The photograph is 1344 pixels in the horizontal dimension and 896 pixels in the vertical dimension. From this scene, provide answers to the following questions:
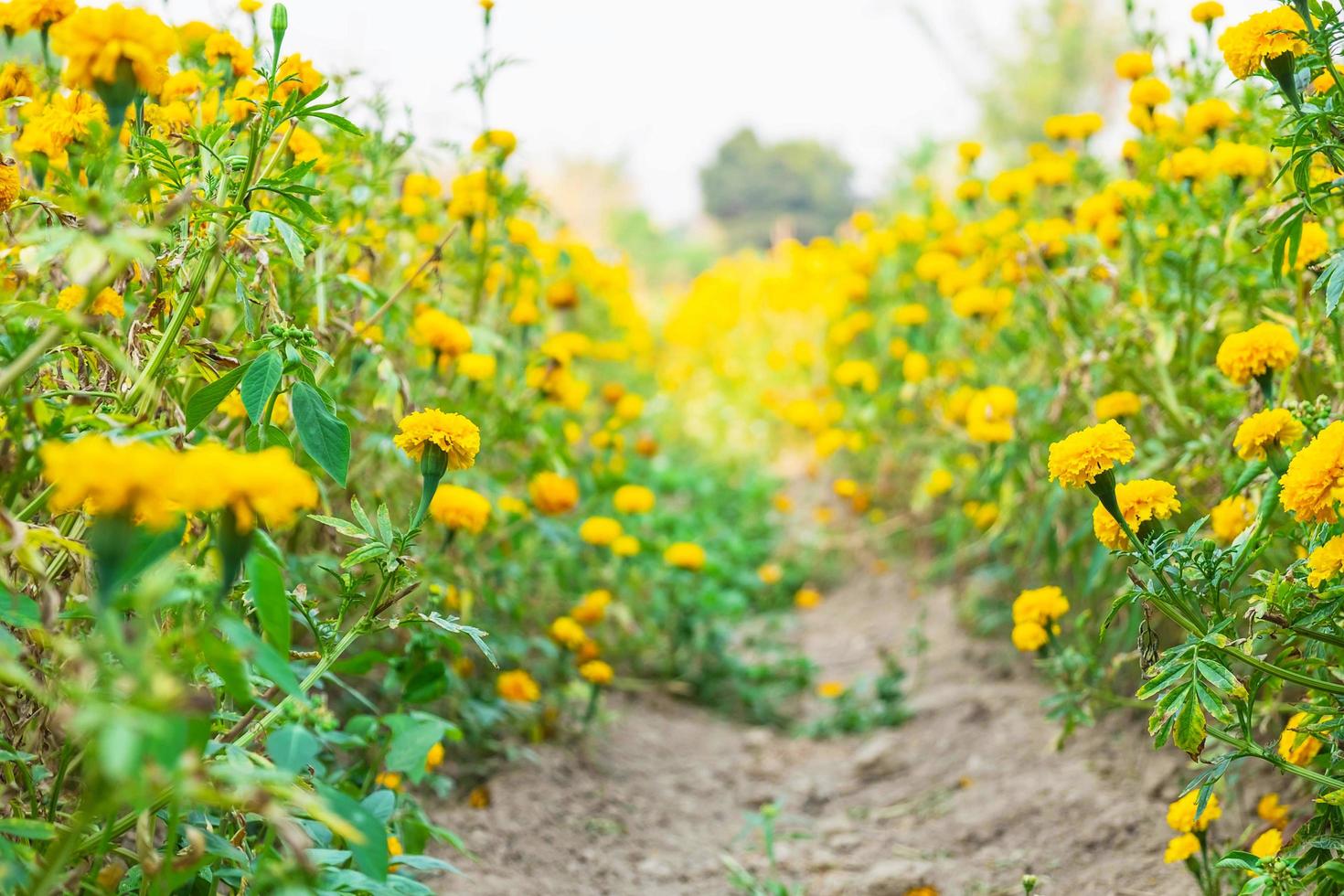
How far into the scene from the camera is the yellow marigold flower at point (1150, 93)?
84.4 inches

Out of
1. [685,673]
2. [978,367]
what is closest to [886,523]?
[978,367]

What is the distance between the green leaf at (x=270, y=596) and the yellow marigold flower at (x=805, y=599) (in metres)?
3.16

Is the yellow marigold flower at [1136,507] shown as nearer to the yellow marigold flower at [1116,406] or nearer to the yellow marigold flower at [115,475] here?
the yellow marigold flower at [1116,406]

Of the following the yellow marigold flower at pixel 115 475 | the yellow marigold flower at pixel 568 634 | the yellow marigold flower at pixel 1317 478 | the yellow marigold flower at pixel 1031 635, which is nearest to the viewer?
the yellow marigold flower at pixel 115 475

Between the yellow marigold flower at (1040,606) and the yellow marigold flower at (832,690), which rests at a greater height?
the yellow marigold flower at (1040,606)

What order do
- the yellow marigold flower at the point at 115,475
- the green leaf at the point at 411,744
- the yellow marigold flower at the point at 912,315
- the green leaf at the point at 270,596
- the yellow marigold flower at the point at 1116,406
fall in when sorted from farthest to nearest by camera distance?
the yellow marigold flower at the point at 912,315
the yellow marigold flower at the point at 1116,406
the green leaf at the point at 411,744
the green leaf at the point at 270,596
the yellow marigold flower at the point at 115,475

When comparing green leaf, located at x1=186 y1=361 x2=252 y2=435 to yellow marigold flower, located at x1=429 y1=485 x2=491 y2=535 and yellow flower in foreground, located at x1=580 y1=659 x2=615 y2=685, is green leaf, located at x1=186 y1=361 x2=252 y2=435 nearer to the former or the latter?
yellow marigold flower, located at x1=429 y1=485 x2=491 y2=535

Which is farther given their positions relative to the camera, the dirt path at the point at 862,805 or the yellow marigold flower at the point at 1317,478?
the dirt path at the point at 862,805

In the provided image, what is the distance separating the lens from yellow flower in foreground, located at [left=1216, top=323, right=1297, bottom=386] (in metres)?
1.47

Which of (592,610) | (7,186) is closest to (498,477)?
(592,610)

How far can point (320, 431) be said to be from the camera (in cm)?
113

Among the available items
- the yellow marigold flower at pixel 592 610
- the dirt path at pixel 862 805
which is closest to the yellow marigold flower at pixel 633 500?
the yellow marigold flower at pixel 592 610

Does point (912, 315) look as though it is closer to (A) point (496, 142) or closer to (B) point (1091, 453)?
(A) point (496, 142)

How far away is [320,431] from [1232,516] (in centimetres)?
147
